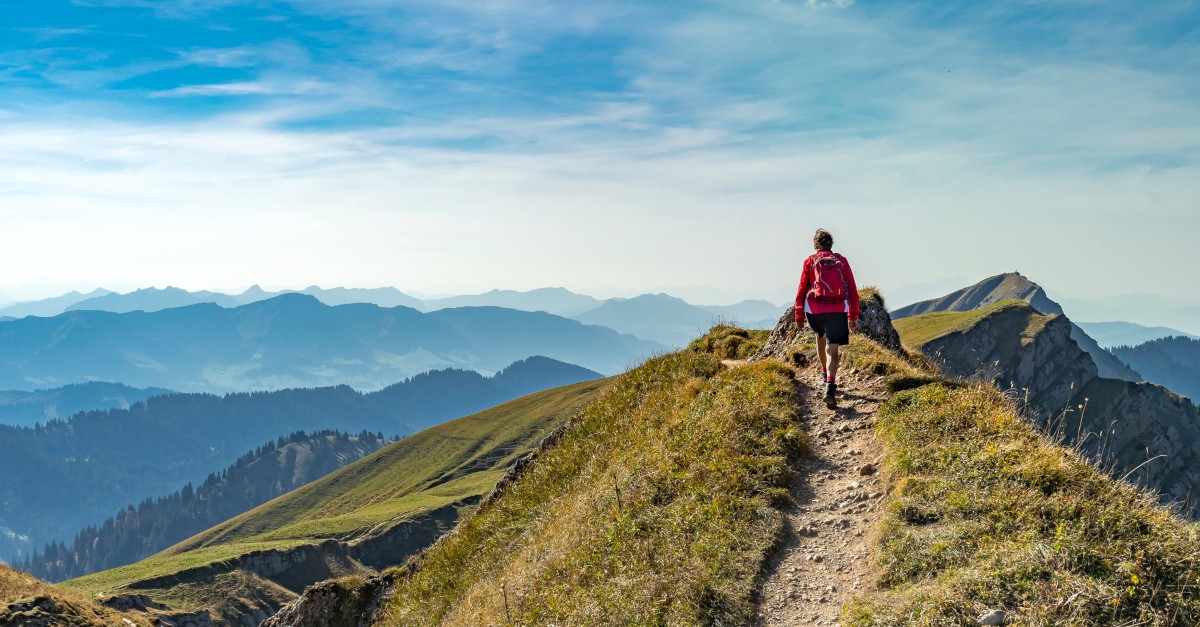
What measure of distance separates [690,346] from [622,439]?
6.73m

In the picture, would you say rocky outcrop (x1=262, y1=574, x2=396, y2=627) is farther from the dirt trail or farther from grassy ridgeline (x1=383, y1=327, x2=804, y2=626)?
the dirt trail

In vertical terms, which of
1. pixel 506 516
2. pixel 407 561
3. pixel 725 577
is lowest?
pixel 407 561

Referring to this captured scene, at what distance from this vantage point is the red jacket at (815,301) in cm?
1677

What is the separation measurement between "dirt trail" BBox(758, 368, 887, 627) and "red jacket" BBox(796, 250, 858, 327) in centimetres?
188

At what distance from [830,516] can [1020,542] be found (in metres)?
3.53

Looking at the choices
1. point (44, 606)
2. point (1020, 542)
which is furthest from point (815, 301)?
point (44, 606)

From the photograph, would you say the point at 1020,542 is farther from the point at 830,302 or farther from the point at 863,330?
the point at 863,330

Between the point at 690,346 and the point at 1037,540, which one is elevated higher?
the point at 690,346

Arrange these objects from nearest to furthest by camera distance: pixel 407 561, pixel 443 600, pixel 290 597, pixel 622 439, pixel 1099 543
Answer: pixel 1099 543 < pixel 443 600 < pixel 622 439 < pixel 407 561 < pixel 290 597

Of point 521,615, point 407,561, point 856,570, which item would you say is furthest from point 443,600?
point 856,570

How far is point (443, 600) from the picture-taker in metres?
18.4

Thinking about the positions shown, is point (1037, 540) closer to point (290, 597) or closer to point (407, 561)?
point (407, 561)

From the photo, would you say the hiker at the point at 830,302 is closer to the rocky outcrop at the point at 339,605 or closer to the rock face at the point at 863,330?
the rock face at the point at 863,330

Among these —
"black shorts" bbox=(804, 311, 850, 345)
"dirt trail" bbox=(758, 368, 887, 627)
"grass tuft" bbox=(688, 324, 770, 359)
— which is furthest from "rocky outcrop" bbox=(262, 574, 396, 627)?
"black shorts" bbox=(804, 311, 850, 345)
